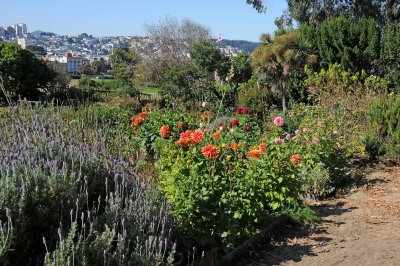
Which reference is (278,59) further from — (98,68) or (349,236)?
(98,68)

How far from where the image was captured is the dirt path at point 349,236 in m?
4.20

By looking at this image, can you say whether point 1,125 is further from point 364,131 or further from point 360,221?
point 364,131

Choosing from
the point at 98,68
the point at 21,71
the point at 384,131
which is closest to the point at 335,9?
the point at 21,71

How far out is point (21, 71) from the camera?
1869cm

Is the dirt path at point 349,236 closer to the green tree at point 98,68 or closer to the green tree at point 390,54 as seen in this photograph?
the green tree at point 390,54

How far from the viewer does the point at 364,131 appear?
9.03 meters

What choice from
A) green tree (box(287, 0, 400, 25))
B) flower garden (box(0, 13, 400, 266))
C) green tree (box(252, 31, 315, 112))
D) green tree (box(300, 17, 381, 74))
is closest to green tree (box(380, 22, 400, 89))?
green tree (box(300, 17, 381, 74))

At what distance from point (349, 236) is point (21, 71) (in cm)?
1678

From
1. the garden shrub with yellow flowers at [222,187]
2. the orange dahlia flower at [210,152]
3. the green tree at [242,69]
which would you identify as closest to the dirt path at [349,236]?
the garden shrub with yellow flowers at [222,187]

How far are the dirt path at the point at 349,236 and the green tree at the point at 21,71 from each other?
14.9m

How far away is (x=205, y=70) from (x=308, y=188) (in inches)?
568

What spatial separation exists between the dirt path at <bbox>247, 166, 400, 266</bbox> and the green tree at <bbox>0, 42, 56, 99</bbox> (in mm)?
14938

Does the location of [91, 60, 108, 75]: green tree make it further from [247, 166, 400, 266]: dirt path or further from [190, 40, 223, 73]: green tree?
[247, 166, 400, 266]: dirt path

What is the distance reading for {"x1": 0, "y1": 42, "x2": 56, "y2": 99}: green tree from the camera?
18266mm
